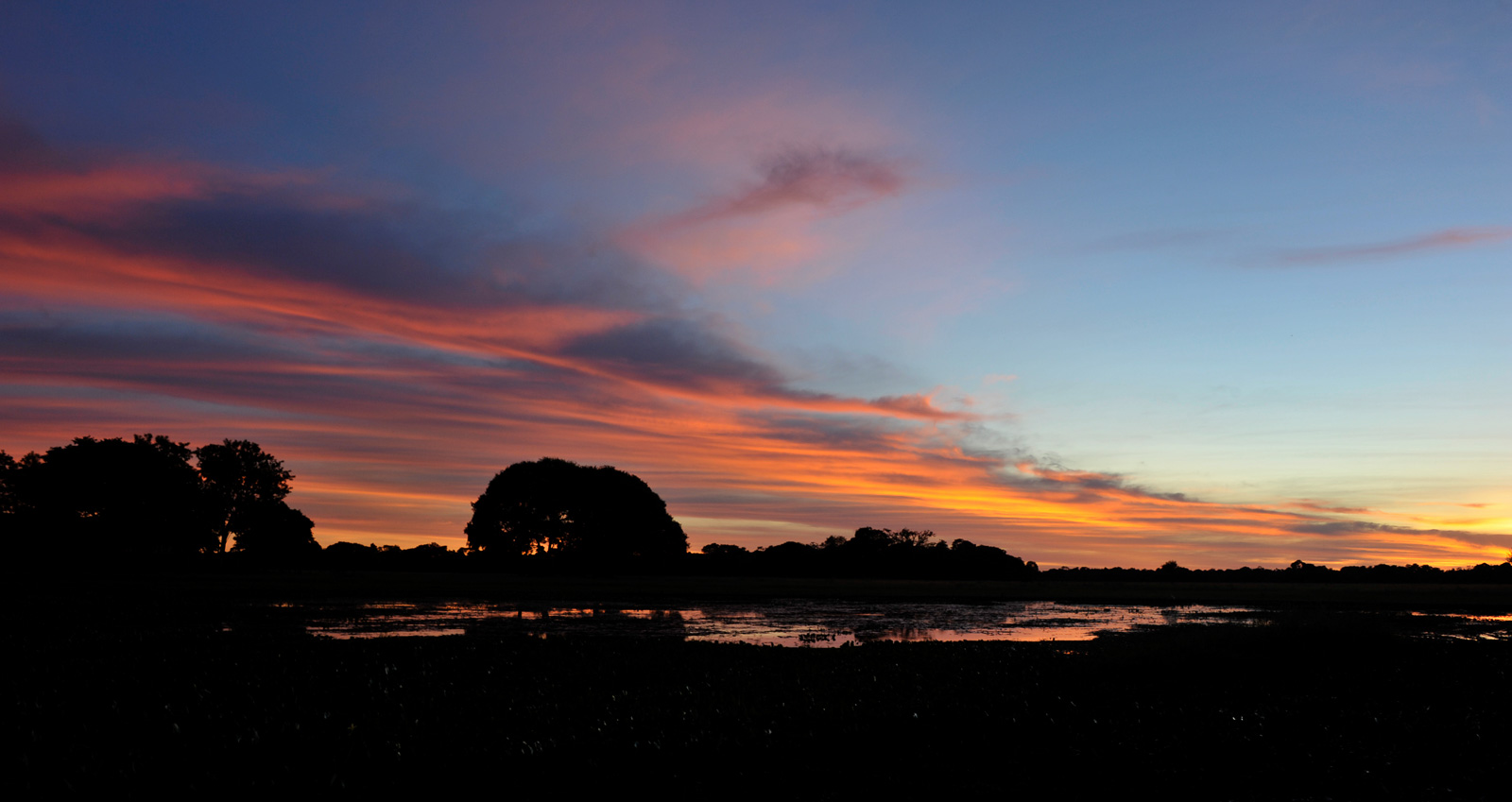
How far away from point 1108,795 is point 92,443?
4490 inches

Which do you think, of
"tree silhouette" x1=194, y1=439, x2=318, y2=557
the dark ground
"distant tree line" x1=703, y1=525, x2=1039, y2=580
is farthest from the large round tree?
the dark ground

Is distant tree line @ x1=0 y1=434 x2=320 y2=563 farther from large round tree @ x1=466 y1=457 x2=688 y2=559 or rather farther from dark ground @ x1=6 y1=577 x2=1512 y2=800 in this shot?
dark ground @ x1=6 y1=577 x2=1512 y2=800

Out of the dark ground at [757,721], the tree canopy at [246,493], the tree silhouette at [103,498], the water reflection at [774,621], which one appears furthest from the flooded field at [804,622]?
the tree canopy at [246,493]

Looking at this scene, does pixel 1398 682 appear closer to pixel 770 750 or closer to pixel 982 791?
pixel 982 791

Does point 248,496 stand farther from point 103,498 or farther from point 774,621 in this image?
point 774,621

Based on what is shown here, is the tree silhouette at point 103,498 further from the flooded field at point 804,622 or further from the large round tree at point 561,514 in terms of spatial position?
the flooded field at point 804,622

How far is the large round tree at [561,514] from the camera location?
106 metres

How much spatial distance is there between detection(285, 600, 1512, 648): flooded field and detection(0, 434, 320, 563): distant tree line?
5900 cm

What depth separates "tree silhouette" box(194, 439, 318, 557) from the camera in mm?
103875

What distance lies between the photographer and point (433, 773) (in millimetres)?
11820

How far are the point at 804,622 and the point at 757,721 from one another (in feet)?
99.2

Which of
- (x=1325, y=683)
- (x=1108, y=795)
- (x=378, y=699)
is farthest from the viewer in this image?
(x=1325, y=683)

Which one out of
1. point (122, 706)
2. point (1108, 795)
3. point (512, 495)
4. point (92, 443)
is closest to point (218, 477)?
point (92, 443)

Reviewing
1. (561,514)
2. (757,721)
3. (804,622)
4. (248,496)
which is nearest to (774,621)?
(804,622)
